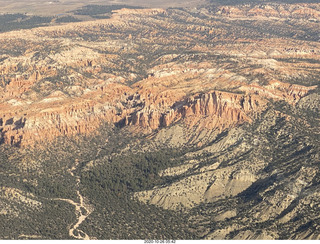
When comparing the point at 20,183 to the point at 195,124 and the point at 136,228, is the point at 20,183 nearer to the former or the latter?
the point at 136,228

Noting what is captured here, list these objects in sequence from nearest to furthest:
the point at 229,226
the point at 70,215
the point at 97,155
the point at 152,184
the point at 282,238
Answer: the point at 282,238, the point at 229,226, the point at 70,215, the point at 152,184, the point at 97,155

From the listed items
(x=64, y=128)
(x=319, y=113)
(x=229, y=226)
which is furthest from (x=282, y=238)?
(x=64, y=128)

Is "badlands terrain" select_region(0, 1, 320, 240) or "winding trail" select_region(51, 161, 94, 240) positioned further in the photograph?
"badlands terrain" select_region(0, 1, 320, 240)

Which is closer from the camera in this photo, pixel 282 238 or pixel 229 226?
pixel 282 238

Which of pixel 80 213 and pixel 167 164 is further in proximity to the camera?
pixel 167 164

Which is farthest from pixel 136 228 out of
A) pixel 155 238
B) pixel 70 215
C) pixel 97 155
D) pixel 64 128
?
pixel 64 128

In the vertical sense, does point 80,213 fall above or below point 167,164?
below

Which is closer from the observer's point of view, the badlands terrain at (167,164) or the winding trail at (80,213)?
the winding trail at (80,213)

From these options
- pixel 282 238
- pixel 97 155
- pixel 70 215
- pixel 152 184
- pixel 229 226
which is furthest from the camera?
pixel 97 155

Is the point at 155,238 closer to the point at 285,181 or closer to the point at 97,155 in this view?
the point at 285,181
